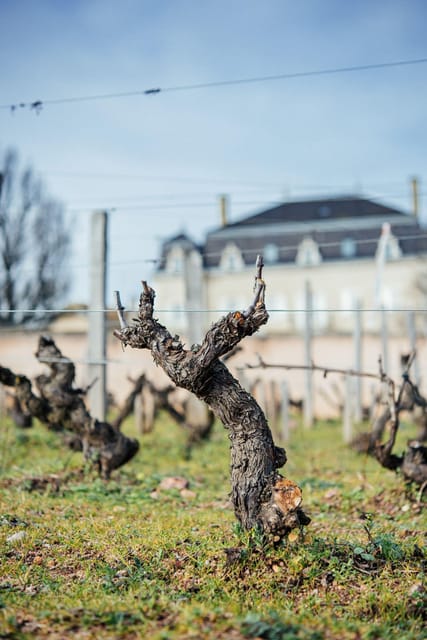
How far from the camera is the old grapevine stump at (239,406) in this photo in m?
5.90

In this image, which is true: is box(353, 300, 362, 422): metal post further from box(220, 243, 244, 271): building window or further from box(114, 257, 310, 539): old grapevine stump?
box(220, 243, 244, 271): building window

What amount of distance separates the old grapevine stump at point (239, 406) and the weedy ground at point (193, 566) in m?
0.22

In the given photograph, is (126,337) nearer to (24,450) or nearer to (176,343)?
(176,343)

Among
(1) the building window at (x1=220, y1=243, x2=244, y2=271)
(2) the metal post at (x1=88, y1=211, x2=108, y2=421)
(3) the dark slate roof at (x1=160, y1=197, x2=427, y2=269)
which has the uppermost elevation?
(3) the dark slate roof at (x1=160, y1=197, x2=427, y2=269)

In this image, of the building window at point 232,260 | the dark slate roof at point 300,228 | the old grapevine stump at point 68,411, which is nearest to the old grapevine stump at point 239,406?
the old grapevine stump at point 68,411

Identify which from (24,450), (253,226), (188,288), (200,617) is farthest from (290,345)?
(200,617)

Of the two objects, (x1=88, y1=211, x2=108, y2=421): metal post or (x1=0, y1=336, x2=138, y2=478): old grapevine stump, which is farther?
(x1=88, y1=211, x2=108, y2=421): metal post

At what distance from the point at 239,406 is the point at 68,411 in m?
4.63

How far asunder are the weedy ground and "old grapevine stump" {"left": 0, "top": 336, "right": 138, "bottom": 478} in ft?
1.26

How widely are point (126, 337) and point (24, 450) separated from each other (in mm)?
7091

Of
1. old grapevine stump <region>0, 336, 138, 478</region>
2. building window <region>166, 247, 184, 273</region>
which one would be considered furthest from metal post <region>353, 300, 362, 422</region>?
building window <region>166, 247, 184, 273</region>

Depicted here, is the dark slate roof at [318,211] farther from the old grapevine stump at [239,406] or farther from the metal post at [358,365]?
the old grapevine stump at [239,406]

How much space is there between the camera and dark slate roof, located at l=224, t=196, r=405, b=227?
4156 centimetres

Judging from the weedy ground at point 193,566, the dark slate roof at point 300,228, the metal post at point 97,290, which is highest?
the dark slate roof at point 300,228
